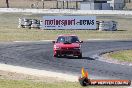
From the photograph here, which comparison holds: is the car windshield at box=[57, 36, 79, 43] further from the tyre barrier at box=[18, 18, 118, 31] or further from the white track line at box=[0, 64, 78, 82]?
the tyre barrier at box=[18, 18, 118, 31]

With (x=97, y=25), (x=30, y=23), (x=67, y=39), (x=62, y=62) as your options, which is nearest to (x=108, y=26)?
(x=97, y=25)

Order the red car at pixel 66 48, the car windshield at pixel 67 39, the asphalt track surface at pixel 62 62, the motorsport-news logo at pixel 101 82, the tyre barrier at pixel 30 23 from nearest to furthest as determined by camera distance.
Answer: the motorsport-news logo at pixel 101 82 → the asphalt track surface at pixel 62 62 → the red car at pixel 66 48 → the car windshield at pixel 67 39 → the tyre barrier at pixel 30 23

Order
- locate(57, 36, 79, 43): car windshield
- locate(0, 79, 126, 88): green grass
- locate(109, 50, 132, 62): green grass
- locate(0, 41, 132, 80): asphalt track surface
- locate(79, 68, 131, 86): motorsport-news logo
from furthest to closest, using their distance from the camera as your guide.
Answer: locate(57, 36, 79, 43): car windshield, locate(109, 50, 132, 62): green grass, locate(0, 41, 132, 80): asphalt track surface, locate(0, 79, 126, 88): green grass, locate(79, 68, 131, 86): motorsport-news logo

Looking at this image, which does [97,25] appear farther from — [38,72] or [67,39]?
[38,72]

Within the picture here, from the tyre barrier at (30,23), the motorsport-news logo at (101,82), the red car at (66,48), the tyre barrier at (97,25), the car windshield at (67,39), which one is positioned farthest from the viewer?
the tyre barrier at (30,23)

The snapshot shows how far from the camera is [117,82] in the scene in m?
20.0

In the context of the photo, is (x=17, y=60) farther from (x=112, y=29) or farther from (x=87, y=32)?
(x=112, y=29)

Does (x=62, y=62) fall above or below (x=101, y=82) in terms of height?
below

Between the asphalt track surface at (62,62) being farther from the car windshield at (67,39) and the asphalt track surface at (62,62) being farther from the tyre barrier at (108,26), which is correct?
the tyre barrier at (108,26)

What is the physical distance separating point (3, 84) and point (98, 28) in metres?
45.7

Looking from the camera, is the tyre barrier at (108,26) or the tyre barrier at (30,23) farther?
the tyre barrier at (30,23)

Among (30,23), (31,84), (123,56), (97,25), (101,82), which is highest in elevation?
(101,82)

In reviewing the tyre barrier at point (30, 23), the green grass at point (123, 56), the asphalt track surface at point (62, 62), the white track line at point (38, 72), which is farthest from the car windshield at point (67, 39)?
the tyre barrier at point (30, 23)

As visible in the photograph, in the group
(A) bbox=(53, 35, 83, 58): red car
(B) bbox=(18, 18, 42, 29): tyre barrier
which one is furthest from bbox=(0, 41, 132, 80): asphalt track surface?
(B) bbox=(18, 18, 42, 29): tyre barrier
